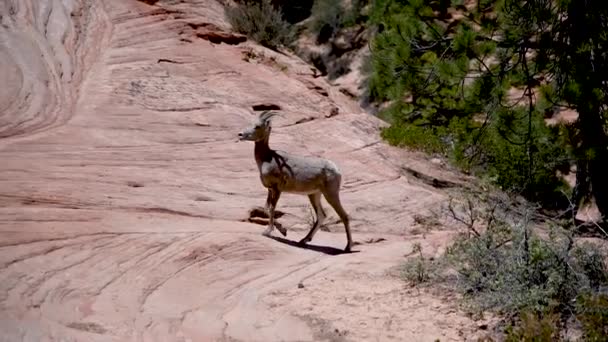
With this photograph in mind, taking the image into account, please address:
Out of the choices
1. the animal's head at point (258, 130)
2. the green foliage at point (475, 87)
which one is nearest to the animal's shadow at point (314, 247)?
the animal's head at point (258, 130)

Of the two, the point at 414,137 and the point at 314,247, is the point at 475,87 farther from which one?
the point at 314,247

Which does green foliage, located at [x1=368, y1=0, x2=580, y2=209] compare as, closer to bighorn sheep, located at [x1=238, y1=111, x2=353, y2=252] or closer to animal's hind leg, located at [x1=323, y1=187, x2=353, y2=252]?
animal's hind leg, located at [x1=323, y1=187, x2=353, y2=252]

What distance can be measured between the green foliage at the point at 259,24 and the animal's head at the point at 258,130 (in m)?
6.87

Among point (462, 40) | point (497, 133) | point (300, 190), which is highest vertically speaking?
point (462, 40)

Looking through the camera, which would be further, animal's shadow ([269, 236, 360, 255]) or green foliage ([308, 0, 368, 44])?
green foliage ([308, 0, 368, 44])

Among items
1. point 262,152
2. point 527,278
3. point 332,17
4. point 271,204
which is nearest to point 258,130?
point 262,152

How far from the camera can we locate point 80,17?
12898 millimetres

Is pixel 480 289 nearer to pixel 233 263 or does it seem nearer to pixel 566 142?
pixel 233 263

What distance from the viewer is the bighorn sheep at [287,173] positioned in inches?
313

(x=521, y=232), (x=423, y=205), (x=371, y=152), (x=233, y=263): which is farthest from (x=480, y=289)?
(x=371, y=152)

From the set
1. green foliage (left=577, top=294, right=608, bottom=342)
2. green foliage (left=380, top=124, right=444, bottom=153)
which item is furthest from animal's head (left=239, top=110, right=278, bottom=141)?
green foliage (left=577, top=294, right=608, bottom=342)

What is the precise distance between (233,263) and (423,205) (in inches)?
157

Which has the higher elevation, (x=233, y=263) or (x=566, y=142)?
(x=566, y=142)

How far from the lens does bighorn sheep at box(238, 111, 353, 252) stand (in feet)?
26.1
